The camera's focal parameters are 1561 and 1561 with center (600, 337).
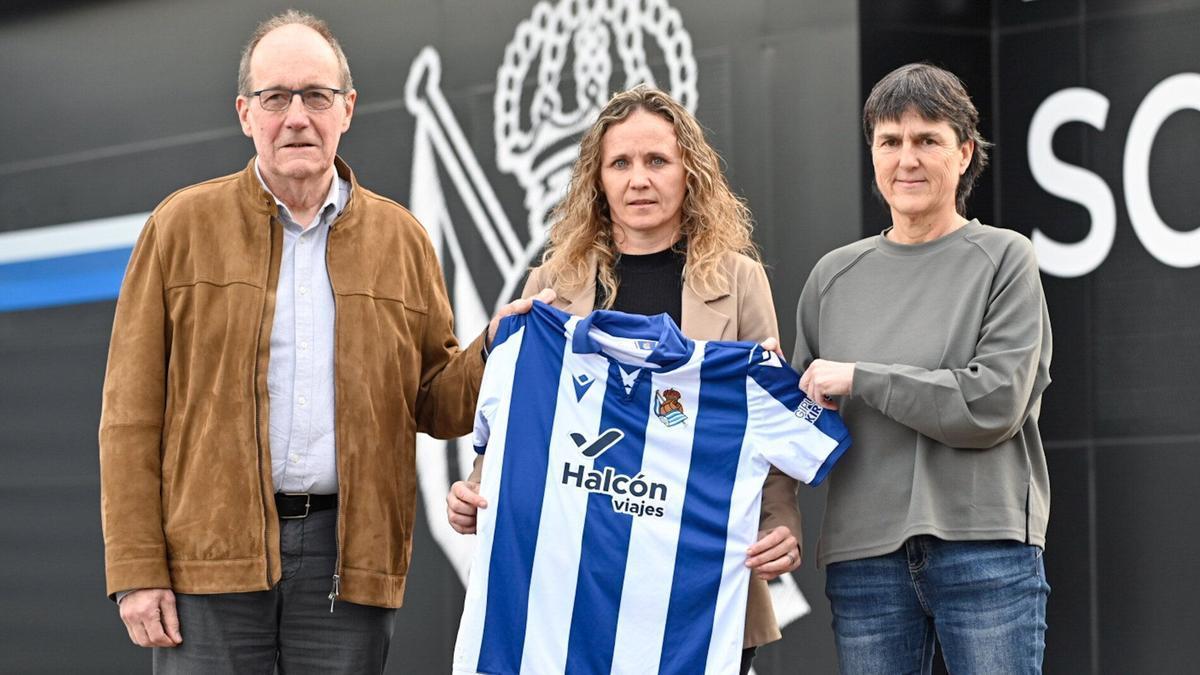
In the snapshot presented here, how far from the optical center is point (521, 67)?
689 centimetres

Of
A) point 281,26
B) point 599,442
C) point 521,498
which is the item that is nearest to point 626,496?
point 599,442

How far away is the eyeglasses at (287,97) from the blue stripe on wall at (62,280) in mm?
5104

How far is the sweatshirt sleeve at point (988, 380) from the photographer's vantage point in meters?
3.25

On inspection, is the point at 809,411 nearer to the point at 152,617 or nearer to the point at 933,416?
the point at 933,416

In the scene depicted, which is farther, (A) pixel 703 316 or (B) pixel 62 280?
(B) pixel 62 280

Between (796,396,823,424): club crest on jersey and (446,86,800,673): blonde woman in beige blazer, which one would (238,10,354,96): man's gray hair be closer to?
(446,86,800,673): blonde woman in beige blazer

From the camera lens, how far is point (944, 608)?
3314mm

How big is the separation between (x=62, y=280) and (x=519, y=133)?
3.29 metres

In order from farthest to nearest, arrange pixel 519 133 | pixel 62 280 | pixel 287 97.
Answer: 1. pixel 62 280
2. pixel 519 133
3. pixel 287 97

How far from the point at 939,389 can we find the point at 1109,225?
277 centimetres

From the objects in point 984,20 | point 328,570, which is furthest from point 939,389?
point 984,20

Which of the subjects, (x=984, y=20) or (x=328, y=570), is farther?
(x=984, y=20)

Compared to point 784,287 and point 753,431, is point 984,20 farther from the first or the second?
point 753,431

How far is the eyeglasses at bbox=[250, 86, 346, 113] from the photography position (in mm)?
3600
